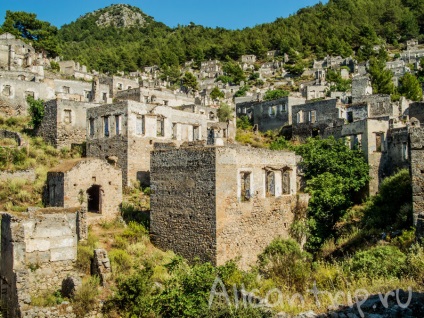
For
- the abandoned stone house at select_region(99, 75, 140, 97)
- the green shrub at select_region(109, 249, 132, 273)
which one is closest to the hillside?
the abandoned stone house at select_region(99, 75, 140, 97)

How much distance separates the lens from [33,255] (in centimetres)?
1326

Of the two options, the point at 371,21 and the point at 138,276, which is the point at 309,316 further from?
the point at 371,21

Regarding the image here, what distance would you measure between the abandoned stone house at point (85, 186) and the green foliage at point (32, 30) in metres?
46.3

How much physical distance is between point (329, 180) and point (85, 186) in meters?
12.3

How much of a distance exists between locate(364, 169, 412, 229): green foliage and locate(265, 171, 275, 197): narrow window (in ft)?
15.2

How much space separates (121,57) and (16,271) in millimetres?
83963

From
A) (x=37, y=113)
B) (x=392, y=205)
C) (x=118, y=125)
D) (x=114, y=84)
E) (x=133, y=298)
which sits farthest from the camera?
(x=114, y=84)

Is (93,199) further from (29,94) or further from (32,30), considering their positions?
(32,30)

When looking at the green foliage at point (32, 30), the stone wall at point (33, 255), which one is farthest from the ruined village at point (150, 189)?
the green foliage at point (32, 30)

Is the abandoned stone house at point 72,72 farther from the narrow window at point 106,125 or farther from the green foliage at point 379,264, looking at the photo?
the green foliage at point 379,264

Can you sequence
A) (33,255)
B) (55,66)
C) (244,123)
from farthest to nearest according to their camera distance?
(55,66) → (244,123) → (33,255)

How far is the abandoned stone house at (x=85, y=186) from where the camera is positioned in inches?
763

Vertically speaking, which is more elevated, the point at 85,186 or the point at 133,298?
the point at 85,186

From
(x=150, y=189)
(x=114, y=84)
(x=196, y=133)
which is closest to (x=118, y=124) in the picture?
(x=196, y=133)
